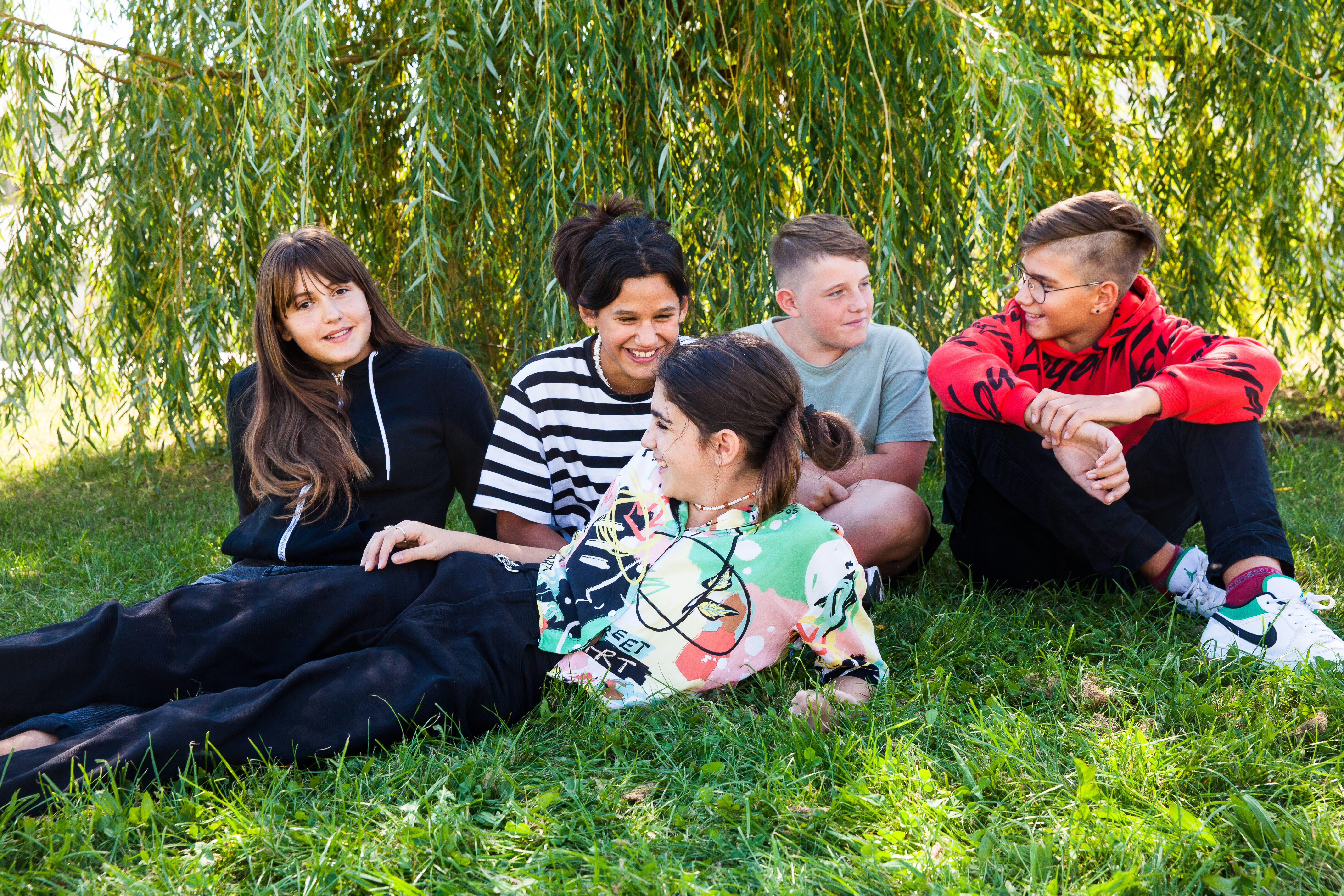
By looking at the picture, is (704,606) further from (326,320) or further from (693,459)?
(326,320)

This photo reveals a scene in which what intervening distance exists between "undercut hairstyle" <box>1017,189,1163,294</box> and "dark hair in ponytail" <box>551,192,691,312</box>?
881 millimetres

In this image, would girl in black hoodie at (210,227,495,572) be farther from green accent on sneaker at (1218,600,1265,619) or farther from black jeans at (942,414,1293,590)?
green accent on sneaker at (1218,600,1265,619)

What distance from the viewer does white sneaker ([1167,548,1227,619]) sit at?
2.29 metres

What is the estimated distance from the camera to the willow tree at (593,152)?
307 centimetres

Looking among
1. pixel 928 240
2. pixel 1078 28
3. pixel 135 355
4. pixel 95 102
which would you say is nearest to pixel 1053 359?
pixel 928 240

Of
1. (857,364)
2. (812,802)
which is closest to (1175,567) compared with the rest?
(857,364)

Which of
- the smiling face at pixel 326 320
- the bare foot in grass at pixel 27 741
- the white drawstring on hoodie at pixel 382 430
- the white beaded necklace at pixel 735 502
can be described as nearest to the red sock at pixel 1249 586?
the white beaded necklace at pixel 735 502

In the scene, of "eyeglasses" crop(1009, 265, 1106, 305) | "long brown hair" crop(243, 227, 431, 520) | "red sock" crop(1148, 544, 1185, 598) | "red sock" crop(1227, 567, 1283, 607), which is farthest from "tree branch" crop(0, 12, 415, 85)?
"red sock" crop(1227, 567, 1283, 607)

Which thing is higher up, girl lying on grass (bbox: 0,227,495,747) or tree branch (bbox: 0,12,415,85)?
tree branch (bbox: 0,12,415,85)

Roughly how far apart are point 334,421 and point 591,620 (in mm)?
836

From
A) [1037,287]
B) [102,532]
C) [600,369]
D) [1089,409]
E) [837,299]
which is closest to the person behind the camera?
[1089,409]

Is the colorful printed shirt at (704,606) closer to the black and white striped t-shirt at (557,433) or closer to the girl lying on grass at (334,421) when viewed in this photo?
the black and white striped t-shirt at (557,433)

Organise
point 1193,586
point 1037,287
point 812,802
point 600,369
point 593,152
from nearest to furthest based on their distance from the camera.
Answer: point 812,802 < point 1193,586 < point 1037,287 < point 600,369 < point 593,152

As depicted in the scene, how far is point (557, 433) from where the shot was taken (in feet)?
8.30
